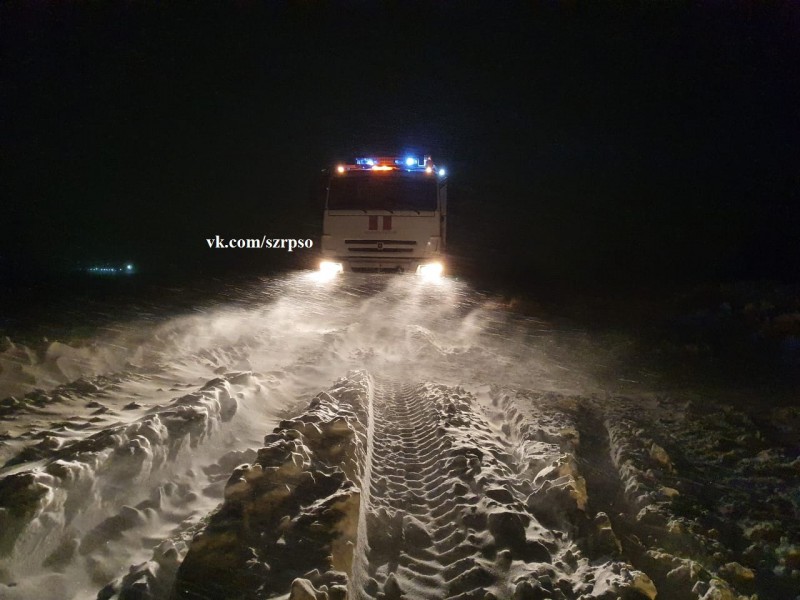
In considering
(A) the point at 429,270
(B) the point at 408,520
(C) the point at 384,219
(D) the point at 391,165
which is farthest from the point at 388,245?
(B) the point at 408,520

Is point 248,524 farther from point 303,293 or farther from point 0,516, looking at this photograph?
point 303,293

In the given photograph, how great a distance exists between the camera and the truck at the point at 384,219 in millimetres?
11867

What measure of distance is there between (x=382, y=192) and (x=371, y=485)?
9029 millimetres

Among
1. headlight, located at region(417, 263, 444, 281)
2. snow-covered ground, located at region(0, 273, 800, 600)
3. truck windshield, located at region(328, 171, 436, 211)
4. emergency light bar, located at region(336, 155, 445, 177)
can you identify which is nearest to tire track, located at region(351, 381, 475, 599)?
snow-covered ground, located at region(0, 273, 800, 600)

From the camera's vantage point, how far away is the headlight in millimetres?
11922

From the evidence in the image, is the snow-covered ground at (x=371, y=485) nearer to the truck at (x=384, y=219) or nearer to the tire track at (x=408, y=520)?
the tire track at (x=408, y=520)

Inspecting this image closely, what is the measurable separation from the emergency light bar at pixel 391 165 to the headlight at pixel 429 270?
2303mm

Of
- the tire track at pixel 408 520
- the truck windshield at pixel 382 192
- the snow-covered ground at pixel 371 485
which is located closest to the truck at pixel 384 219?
the truck windshield at pixel 382 192

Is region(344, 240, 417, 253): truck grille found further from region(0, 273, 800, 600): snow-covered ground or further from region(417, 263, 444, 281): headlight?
region(0, 273, 800, 600): snow-covered ground

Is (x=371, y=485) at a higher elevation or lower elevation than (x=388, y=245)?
lower

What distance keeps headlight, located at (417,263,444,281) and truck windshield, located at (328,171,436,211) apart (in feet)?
4.43

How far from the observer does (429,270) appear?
12.0m

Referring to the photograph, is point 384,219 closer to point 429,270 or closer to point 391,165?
point 391,165

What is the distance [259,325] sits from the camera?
10070 millimetres
